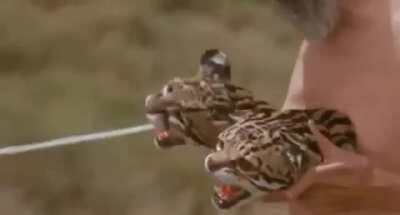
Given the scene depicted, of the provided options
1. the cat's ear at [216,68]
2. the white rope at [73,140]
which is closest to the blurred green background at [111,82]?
the white rope at [73,140]

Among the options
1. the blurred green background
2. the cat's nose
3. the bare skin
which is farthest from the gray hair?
the blurred green background

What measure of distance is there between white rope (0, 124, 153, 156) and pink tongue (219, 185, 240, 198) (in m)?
0.45

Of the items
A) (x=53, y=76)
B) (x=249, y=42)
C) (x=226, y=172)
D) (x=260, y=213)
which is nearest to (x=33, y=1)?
(x=53, y=76)

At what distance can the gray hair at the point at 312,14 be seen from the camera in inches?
33.7

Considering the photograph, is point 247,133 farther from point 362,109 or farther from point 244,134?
point 362,109

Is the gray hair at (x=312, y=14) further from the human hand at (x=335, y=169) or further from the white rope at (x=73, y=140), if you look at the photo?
the white rope at (x=73, y=140)

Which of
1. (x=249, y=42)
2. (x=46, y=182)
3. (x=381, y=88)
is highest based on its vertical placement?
(x=381, y=88)

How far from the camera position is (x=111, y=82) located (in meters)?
1.43

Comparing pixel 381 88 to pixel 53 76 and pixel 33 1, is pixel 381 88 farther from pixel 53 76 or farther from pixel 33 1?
pixel 33 1

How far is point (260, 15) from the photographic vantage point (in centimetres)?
154

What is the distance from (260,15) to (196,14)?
100 mm

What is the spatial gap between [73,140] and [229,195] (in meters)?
0.49

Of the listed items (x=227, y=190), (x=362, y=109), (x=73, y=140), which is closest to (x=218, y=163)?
(x=227, y=190)

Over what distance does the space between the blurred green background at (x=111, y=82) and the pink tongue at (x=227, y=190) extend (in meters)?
0.28
